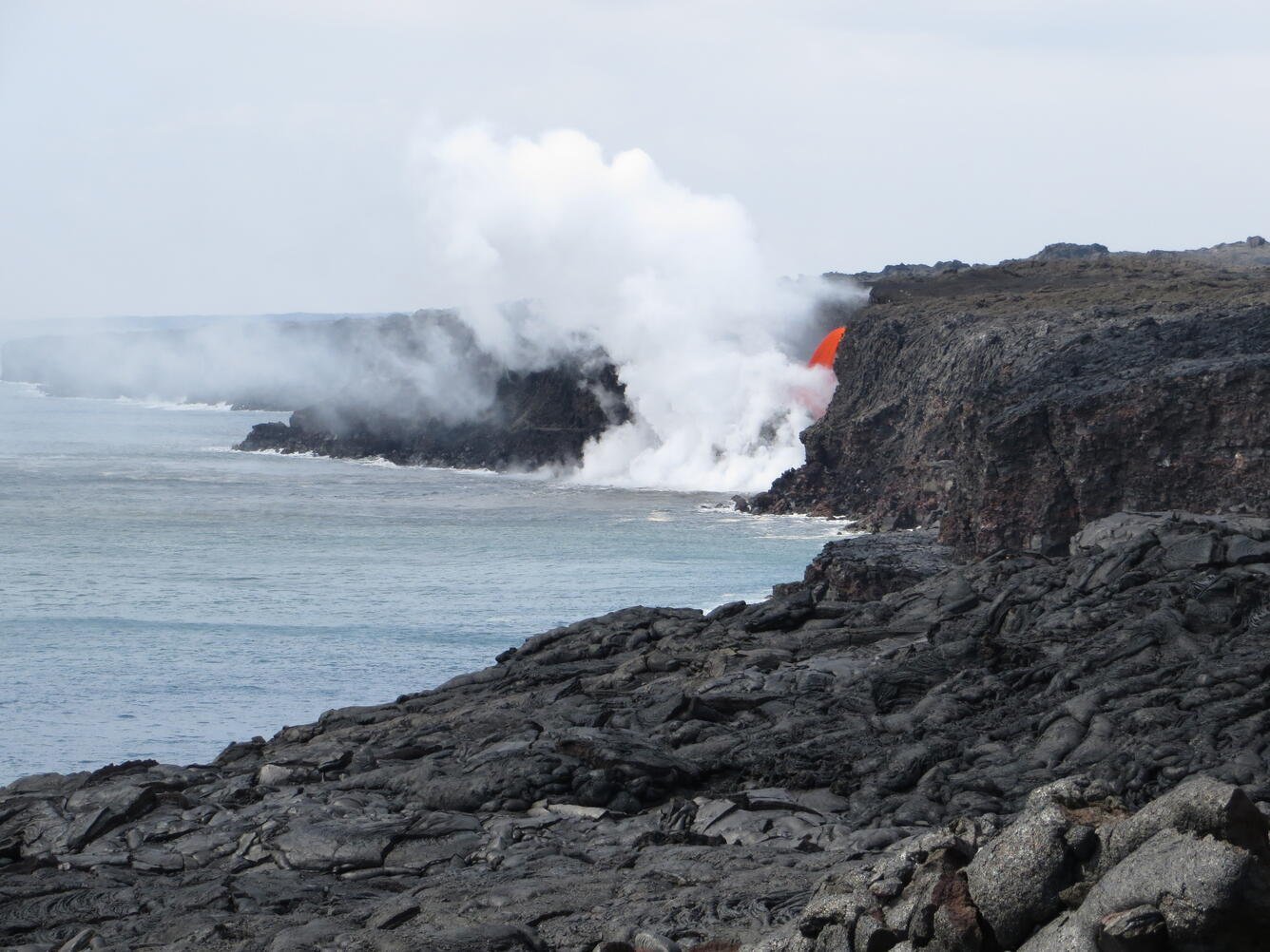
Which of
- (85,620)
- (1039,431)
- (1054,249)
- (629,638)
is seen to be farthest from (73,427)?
(629,638)

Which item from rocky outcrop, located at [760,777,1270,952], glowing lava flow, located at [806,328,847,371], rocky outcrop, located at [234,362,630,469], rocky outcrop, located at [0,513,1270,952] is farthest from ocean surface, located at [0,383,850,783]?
rocky outcrop, located at [760,777,1270,952]

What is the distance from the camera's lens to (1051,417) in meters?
40.4

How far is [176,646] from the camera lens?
39.1m

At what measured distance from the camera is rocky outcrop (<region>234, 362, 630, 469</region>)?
91750mm

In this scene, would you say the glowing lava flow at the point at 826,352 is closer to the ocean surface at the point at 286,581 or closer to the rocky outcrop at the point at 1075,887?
the ocean surface at the point at 286,581

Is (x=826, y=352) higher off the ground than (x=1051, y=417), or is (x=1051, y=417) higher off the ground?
(x=826, y=352)

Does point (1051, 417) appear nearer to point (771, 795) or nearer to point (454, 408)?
point (771, 795)

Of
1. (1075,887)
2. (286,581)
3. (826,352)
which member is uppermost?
(826,352)

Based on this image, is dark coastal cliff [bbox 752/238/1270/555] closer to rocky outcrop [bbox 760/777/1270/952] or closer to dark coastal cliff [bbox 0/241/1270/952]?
dark coastal cliff [bbox 0/241/1270/952]

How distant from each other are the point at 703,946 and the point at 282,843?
20.2 feet

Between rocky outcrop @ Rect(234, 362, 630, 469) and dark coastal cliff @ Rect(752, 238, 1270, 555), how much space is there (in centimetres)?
2487

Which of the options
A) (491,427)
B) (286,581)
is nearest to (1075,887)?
(286,581)

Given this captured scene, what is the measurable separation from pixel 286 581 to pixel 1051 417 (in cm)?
2457

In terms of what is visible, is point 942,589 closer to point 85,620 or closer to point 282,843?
point 282,843
